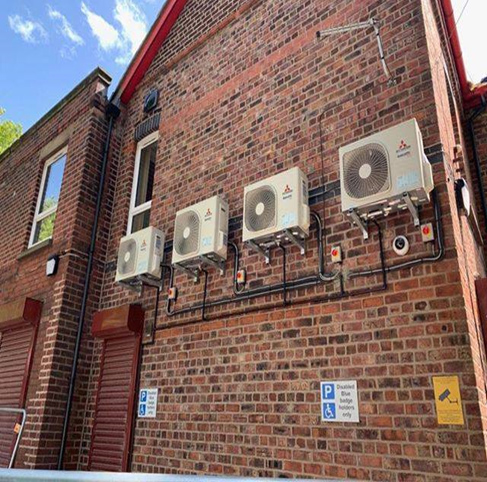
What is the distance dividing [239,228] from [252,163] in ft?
2.44

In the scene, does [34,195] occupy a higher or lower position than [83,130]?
lower

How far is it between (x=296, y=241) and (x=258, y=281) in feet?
1.97

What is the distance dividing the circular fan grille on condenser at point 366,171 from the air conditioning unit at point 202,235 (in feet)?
4.89

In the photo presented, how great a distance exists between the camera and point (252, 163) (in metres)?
4.83

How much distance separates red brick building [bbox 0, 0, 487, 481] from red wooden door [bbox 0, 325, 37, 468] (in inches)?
2.2

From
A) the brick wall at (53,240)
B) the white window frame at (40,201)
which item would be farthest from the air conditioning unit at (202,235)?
the white window frame at (40,201)

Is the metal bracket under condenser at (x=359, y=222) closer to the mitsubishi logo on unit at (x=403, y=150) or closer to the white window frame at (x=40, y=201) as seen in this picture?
the mitsubishi logo on unit at (x=403, y=150)

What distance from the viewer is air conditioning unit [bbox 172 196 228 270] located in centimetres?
450

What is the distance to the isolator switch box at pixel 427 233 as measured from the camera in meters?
3.24

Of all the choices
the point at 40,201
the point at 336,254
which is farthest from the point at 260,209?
the point at 40,201

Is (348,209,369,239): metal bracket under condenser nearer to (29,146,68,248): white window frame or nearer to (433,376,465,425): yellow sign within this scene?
(433,376,465,425): yellow sign

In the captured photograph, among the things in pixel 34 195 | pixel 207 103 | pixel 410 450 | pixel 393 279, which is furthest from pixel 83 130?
pixel 410 450

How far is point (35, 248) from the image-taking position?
693cm

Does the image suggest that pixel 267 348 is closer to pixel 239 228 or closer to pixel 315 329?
pixel 315 329
